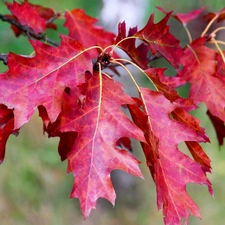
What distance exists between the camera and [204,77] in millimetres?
951

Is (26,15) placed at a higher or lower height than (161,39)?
lower

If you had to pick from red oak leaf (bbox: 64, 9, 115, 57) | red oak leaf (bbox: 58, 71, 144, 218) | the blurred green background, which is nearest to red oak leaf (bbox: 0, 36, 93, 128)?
red oak leaf (bbox: 58, 71, 144, 218)

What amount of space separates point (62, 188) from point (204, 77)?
7.68 ft

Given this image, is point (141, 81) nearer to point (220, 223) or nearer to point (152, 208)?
point (152, 208)

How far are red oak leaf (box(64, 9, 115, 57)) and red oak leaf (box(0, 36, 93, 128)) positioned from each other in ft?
1.37

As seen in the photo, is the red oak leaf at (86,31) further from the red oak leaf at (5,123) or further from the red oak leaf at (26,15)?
the red oak leaf at (5,123)

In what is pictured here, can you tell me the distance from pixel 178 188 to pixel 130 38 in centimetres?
29

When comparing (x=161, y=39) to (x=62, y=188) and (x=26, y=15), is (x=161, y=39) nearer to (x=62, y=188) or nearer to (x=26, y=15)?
(x=26, y=15)

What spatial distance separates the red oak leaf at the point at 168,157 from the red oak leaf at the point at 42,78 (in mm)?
129

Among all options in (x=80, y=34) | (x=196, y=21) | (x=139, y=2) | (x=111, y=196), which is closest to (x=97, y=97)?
(x=111, y=196)

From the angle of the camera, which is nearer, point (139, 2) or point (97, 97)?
point (97, 97)

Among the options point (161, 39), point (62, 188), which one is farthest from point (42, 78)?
point (62, 188)

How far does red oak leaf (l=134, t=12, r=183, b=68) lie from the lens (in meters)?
0.78

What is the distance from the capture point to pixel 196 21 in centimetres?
298
